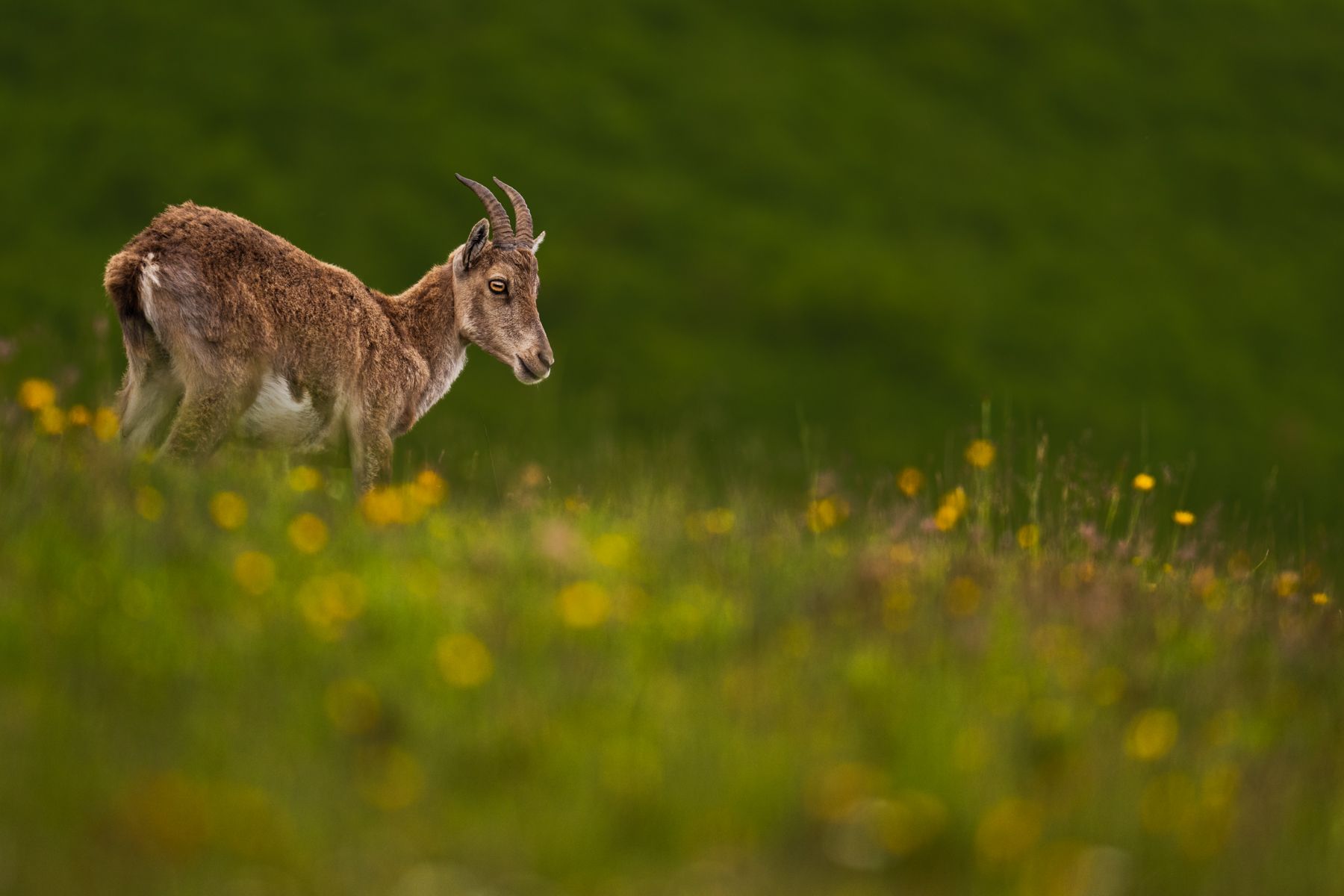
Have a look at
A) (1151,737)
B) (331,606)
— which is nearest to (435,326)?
(331,606)

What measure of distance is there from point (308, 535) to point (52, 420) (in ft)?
8.53

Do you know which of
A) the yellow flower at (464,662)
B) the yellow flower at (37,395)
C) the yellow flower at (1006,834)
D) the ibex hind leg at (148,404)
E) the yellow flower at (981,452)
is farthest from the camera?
the ibex hind leg at (148,404)

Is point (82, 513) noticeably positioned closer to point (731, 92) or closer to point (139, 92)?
point (139, 92)

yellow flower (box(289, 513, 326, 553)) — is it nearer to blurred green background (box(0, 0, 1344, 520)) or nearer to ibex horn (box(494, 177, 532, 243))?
ibex horn (box(494, 177, 532, 243))

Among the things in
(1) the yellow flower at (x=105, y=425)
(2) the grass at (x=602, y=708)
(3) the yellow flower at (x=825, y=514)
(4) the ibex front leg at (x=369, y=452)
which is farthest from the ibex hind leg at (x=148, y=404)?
(3) the yellow flower at (x=825, y=514)

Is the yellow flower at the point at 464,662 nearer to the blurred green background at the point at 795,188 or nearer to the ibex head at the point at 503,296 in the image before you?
the ibex head at the point at 503,296

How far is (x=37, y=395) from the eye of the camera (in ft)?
28.0

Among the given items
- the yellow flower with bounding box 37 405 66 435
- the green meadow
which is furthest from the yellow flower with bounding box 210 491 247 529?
the yellow flower with bounding box 37 405 66 435

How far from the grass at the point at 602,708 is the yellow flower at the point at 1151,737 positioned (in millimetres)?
19

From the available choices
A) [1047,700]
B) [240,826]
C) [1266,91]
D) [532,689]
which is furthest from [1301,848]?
[1266,91]

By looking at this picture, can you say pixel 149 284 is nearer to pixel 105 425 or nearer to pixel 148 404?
pixel 148 404

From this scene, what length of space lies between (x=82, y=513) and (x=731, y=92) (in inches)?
1273

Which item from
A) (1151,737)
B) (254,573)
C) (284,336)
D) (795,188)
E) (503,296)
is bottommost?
(1151,737)

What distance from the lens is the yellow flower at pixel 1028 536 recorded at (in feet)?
27.4
